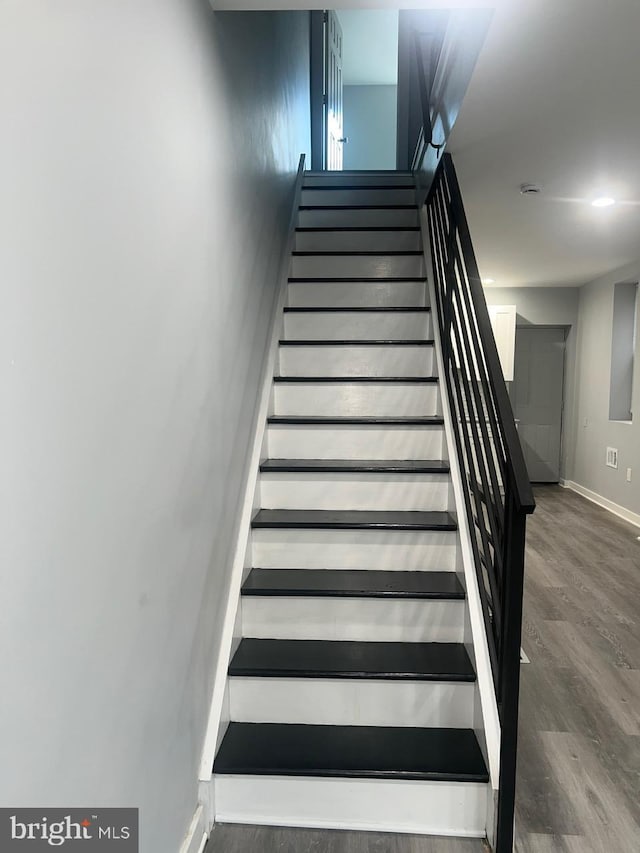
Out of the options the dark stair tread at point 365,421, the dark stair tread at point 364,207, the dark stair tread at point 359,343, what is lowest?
the dark stair tread at point 365,421

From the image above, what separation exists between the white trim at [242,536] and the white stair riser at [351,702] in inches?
3.4

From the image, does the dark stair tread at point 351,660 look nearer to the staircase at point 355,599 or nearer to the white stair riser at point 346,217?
the staircase at point 355,599

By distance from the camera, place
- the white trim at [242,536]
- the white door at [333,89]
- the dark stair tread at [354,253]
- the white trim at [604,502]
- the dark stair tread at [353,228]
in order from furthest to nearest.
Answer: the white door at [333,89], the white trim at [604,502], the dark stair tread at [353,228], the dark stair tread at [354,253], the white trim at [242,536]

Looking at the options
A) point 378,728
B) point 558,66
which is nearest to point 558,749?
point 378,728

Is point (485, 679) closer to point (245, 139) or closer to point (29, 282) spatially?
point (29, 282)

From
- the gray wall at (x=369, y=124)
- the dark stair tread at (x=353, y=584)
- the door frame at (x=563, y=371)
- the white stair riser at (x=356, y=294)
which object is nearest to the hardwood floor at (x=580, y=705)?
the dark stair tread at (x=353, y=584)

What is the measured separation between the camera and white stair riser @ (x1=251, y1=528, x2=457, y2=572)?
7.23 ft

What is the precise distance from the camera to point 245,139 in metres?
2.25

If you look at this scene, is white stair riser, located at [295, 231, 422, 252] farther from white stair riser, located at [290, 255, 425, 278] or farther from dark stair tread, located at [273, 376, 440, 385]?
dark stair tread, located at [273, 376, 440, 385]

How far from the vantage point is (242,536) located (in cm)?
214

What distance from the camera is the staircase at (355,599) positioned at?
64.2 inches

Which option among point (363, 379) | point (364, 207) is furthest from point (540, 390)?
point (363, 379)

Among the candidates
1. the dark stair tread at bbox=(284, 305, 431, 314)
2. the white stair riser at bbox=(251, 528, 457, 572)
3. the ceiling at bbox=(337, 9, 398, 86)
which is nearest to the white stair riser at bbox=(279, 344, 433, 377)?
the dark stair tread at bbox=(284, 305, 431, 314)

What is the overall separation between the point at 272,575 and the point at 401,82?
5819 mm
